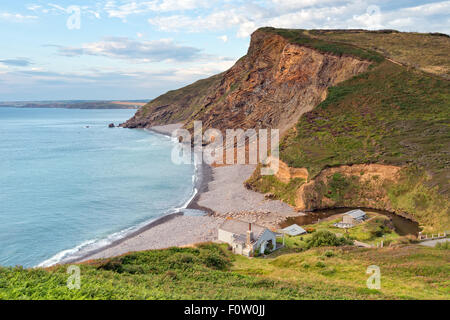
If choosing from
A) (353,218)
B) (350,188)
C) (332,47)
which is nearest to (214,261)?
(353,218)

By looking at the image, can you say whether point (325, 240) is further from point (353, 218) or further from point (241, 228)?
point (353, 218)

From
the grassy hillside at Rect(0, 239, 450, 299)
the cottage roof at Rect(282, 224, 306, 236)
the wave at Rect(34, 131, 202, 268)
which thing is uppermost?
the grassy hillside at Rect(0, 239, 450, 299)

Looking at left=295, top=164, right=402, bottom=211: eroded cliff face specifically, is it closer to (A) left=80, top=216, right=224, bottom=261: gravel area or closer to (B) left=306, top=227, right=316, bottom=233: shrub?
(B) left=306, top=227, right=316, bottom=233: shrub

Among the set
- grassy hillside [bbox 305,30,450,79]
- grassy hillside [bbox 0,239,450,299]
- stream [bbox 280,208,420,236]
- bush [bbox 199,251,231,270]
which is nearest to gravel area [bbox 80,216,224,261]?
grassy hillside [bbox 0,239,450,299]

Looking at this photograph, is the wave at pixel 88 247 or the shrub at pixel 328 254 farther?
the wave at pixel 88 247

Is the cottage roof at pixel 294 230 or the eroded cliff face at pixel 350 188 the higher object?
the eroded cliff face at pixel 350 188

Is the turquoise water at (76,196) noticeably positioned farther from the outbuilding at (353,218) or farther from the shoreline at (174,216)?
the outbuilding at (353,218)

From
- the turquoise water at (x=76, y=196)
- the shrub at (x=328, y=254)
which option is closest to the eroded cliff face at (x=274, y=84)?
the turquoise water at (x=76, y=196)
